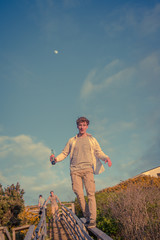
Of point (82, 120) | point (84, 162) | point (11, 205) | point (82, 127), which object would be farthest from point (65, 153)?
point (11, 205)

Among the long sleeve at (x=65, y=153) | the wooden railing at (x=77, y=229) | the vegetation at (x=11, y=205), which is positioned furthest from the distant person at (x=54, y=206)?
the long sleeve at (x=65, y=153)

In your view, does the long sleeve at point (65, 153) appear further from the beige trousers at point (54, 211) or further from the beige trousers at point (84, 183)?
the beige trousers at point (54, 211)

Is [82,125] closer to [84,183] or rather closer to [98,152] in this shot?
[98,152]

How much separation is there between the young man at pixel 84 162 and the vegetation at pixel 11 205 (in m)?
7.57

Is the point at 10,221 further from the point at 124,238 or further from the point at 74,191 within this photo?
the point at 74,191

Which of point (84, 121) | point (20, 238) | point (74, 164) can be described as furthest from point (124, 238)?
point (20, 238)

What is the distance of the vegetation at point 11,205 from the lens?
33.9 ft

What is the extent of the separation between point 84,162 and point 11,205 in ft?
28.3

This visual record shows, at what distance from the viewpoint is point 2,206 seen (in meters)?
10.3

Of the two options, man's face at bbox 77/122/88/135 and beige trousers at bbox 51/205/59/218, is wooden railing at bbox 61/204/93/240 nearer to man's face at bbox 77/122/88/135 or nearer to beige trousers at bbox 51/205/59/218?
man's face at bbox 77/122/88/135

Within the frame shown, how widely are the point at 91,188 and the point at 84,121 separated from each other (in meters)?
1.53

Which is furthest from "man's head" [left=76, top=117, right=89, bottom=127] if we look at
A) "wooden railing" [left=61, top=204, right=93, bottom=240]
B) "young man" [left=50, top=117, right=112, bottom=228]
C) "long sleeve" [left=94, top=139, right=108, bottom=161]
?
"wooden railing" [left=61, top=204, right=93, bottom=240]

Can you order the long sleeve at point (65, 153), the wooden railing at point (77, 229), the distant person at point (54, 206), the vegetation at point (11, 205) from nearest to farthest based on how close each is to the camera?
the wooden railing at point (77, 229), the long sleeve at point (65, 153), the vegetation at point (11, 205), the distant person at point (54, 206)

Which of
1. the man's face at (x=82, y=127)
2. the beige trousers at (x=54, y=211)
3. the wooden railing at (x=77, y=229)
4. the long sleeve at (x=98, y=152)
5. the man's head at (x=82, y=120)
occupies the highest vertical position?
the man's head at (x=82, y=120)
